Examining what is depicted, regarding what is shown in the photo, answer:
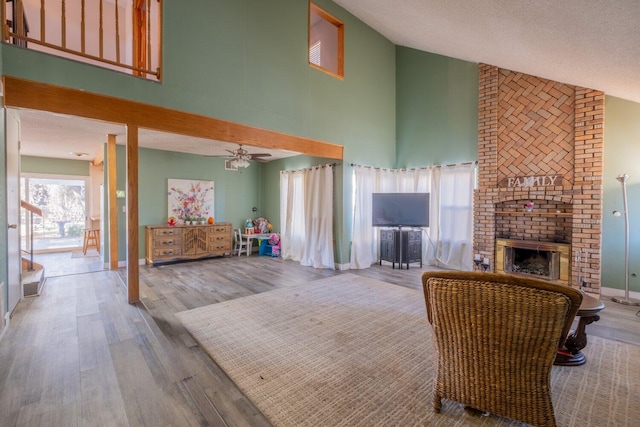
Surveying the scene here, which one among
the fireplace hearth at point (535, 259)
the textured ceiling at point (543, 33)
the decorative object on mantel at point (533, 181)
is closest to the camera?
the textured ceiling at point (543, 33)

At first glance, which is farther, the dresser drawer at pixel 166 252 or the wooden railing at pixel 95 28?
the dresser drawer at pixel 166 252

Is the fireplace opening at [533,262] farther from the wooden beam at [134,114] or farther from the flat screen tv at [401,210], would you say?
the wooden beam at [134,114]

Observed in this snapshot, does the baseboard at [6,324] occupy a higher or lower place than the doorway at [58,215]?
lower

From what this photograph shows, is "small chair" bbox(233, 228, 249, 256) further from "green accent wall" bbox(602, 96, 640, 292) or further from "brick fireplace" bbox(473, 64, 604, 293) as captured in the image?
"green accent wall" bbox(602, 96, 640, 292)

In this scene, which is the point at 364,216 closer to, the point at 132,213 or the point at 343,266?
the point at 343,266

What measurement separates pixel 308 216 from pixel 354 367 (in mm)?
4241

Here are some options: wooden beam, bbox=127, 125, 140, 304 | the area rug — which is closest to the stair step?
wooden beam, bbox=127, 125, 140, 304

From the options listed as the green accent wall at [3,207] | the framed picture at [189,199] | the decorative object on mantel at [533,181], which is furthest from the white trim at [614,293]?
the framed picture at [189,199]

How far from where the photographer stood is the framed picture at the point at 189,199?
6.75 m

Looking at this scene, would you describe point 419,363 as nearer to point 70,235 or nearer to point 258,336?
point 258,336

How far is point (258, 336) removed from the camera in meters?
2.91

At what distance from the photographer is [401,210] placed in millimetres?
5863

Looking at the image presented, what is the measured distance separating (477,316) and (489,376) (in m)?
0.40

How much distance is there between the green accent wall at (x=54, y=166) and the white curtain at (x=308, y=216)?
5.88 m
